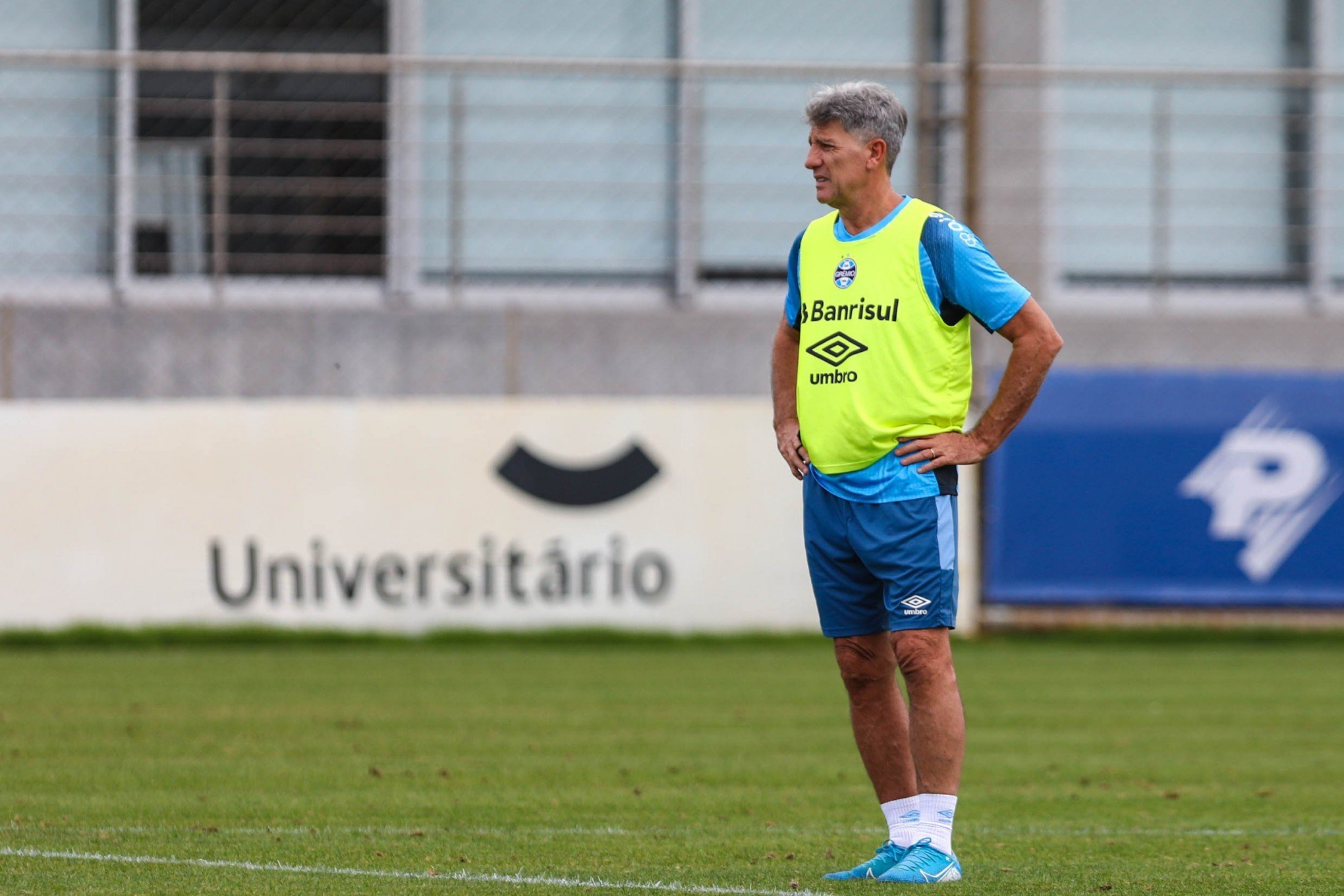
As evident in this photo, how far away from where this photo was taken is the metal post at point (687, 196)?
12586 millimetres

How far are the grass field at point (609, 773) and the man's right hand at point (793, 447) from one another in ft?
3.07

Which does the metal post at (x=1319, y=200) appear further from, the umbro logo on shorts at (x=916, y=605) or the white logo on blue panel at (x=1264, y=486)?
the umbro logo on shorts at (x=916, y=605)

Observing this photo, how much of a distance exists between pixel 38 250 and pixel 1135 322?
6.98 m

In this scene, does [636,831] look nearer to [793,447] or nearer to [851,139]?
[793,447]

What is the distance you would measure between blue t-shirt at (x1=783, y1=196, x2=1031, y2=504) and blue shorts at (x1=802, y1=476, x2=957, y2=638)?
0.03 m

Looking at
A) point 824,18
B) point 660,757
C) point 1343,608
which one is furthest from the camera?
point 824,18

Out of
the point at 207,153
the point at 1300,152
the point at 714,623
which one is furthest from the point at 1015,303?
the point at 1300,152

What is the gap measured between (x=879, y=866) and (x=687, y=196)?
862cm

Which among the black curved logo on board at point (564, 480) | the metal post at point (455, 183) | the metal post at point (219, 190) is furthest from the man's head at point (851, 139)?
the metal post at point (219, 190)

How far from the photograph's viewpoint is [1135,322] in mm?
12539

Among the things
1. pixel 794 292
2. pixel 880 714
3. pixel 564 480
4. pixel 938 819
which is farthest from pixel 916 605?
pixel 564 480

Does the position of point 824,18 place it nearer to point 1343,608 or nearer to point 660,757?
point 1343,608

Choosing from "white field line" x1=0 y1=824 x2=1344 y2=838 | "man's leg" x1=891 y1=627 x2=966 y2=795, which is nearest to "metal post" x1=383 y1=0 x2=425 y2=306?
"white field line" x1=0 y1=824 x2=1344 y2=838

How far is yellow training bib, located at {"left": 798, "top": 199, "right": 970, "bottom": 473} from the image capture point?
4.33m
